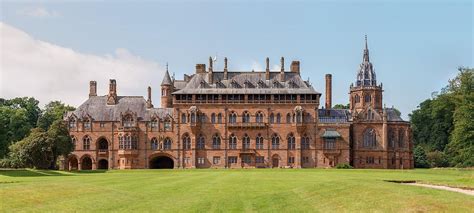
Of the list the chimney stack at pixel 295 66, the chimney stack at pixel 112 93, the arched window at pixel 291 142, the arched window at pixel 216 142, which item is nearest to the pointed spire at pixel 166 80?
the chimney stack at pixel 112 93

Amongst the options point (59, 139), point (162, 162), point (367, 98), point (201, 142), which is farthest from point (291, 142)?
point (59, 139)

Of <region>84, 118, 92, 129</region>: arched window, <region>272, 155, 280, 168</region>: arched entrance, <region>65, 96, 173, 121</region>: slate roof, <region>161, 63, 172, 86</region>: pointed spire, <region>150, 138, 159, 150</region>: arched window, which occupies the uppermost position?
<region>161, 63, 172, 86</region>: pointed spire

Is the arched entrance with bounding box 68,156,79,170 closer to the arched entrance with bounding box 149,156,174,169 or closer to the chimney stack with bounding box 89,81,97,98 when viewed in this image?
the chimney stack with bounding box 89,81,97,98

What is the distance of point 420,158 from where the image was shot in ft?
361

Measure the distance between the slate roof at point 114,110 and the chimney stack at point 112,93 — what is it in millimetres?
626

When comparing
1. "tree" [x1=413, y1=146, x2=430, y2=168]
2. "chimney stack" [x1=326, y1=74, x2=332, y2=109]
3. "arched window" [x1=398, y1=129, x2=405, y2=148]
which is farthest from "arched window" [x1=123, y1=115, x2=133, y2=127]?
"tree" [x1=413, y1=146, x2=430, y2=168]

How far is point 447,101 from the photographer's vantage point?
333ft

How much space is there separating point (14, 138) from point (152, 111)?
21.0 metres

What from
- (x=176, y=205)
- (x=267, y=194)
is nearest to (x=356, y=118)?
(x=267, y=194)

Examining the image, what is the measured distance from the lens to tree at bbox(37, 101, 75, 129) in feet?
361

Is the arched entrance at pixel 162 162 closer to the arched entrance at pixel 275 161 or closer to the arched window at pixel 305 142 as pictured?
the arched entrance at pixel 275 161

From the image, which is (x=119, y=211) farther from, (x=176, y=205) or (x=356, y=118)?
(x=356, y=118)

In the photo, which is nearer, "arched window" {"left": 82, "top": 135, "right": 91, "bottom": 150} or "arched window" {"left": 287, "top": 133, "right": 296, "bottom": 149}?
"arched window" {"left": 287, "top": 133, "right": 296, "bottom": 149}

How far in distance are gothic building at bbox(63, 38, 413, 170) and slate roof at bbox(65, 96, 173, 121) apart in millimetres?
198
